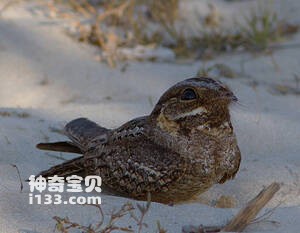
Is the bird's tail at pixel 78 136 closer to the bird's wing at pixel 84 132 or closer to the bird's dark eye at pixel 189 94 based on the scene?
the bird's wing at pixel 84 132

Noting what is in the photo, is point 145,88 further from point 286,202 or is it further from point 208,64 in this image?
point 286,202

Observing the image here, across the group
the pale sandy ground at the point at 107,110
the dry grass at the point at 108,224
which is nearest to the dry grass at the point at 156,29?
the pale sandy ground at the point at 107,110

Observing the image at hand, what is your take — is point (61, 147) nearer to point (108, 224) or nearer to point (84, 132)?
point (84, 132)

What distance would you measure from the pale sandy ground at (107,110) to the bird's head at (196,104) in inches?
15.6

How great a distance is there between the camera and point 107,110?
4.71m

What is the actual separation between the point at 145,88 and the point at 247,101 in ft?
2.72

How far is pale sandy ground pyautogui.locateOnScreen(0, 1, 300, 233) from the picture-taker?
Result: 3055 millimetres

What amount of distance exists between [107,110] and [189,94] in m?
1.45

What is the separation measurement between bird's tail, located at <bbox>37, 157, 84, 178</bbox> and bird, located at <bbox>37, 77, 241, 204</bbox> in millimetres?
202

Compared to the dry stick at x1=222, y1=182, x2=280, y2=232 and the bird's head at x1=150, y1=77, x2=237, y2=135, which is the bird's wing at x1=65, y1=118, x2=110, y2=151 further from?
the dry stick at x1=222, y1=182, x2=280, y2=232

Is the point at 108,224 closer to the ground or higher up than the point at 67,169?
closer to the ground

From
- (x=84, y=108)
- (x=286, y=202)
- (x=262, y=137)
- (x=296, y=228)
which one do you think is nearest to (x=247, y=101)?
(x=262, y=137)

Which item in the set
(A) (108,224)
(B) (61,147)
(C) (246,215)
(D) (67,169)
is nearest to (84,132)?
(B) (61,147)

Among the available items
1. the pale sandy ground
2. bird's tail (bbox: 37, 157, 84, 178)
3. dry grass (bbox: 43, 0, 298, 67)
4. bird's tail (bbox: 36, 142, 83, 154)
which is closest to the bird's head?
the pale sandy ground
